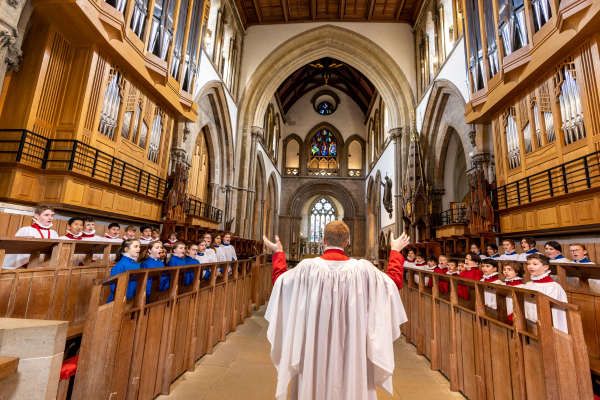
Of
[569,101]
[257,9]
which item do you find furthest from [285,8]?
[569,101]

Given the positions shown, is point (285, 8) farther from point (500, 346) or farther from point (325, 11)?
point (500, 346)

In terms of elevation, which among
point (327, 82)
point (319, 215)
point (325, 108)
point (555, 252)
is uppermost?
point (327, 82)

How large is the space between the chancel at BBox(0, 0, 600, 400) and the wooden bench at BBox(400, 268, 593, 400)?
15 millimetres

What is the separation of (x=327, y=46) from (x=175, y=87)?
31.8 ft

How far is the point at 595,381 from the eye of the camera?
92.7 inches

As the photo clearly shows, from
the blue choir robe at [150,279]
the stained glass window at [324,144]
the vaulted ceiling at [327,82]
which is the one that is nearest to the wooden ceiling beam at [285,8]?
the vaulted ceiling at [327,82]

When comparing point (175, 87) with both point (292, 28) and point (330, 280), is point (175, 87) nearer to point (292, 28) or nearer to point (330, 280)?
point (330, 280)

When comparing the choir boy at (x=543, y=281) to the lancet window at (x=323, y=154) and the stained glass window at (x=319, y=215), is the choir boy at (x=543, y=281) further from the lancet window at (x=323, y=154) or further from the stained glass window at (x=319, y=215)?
the stained glass window at (x=319, y=215)

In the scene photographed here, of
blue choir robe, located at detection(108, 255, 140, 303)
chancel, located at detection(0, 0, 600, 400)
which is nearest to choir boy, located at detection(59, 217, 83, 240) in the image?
chancel, located at detection(0, 0, 600, 400)

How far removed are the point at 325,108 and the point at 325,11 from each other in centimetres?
890

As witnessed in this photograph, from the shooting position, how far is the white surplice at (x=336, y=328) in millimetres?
1960

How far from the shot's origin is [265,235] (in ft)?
14.1

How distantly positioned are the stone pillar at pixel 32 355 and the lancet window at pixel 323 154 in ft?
70.9

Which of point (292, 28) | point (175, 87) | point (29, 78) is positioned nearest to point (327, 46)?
point (292, 28)
